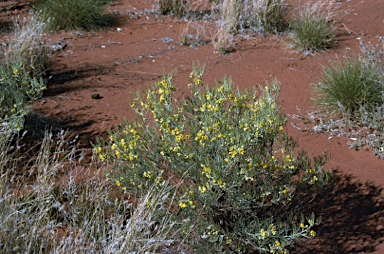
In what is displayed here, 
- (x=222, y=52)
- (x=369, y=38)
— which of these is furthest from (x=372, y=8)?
(x=222, y=52)

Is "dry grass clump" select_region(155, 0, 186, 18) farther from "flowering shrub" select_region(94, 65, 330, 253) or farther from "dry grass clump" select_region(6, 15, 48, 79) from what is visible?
"flowering shrub" select_region(94, 65, 330, 253)

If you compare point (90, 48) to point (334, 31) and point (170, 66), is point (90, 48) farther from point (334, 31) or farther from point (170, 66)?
point (334, 31)

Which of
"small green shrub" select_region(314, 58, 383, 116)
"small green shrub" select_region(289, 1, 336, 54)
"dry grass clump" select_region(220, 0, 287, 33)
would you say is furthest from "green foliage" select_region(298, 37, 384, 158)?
"dry grass clump" select_region(220, 0, 287, 33)

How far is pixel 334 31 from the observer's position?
19.9ft

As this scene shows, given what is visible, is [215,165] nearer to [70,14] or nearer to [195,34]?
[195,34]

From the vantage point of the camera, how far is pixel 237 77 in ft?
16.6

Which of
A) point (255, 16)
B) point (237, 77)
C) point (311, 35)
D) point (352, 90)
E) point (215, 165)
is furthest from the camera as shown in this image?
point (255, 16)

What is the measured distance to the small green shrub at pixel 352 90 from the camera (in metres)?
4.01

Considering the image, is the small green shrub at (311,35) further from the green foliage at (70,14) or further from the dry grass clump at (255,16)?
the green foliage at (70,14)

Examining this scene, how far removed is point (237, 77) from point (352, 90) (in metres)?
1.54

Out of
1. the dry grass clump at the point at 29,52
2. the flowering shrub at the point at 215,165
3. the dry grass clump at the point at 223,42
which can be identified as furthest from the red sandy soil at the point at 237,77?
the flowering shrub at the point at 215,165

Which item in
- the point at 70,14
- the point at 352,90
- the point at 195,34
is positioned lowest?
the point at 352,90

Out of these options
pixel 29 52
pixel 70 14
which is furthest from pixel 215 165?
pixel 70 14

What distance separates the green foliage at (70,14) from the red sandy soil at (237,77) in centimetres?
22
